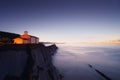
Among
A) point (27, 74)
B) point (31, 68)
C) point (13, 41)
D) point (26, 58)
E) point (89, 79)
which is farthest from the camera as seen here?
point (13, 41)

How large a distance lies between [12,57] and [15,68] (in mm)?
1728

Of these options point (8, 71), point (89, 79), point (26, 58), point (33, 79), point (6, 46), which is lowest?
point (89, 79)

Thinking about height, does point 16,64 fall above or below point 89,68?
above

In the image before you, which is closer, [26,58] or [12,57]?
[12,57]

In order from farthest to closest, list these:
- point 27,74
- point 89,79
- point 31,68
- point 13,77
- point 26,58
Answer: point 89,79 < point 26,58 < point 31,68 < point 27,74 < point 13,77

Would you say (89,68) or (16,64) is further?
(89,68)

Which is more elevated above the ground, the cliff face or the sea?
the cliff face

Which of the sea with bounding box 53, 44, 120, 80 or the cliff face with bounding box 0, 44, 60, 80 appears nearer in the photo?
the cliff face with bounding box 0, 44, 60, 80

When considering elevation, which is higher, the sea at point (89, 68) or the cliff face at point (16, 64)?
the cliff face at point (16, 64)

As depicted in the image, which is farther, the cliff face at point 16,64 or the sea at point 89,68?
the sea at point 89,68

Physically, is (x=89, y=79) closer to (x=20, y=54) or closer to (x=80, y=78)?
(x=80, y=78)

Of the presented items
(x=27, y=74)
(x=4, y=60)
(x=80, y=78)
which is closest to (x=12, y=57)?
(x=4, y=60)

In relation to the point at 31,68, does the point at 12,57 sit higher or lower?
higher

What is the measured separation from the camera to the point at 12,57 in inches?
641
